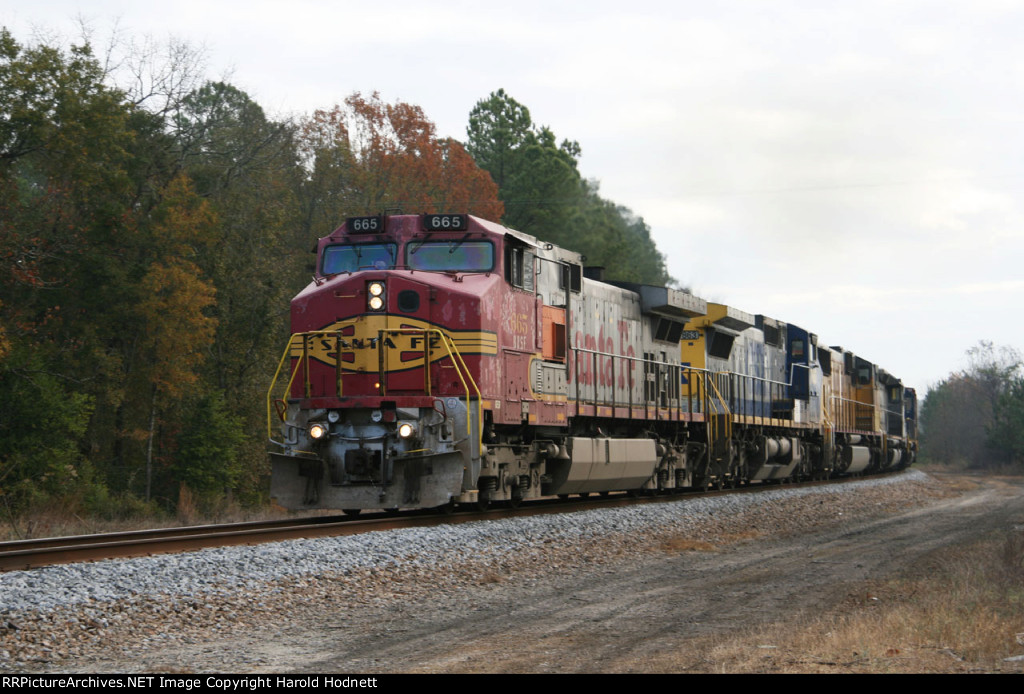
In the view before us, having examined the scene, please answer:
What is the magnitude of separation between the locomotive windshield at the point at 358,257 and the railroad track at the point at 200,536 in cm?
352

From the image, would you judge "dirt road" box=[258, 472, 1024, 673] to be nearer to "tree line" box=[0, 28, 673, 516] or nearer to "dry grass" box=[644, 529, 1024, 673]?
"dry grass" box=[644, 529, 1024, 673]

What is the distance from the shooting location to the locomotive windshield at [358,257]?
15.4m

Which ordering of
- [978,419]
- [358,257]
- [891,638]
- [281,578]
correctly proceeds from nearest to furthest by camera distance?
[891,638]
[281,578]
[358,257]
[978,419]

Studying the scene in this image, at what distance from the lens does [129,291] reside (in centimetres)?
2795

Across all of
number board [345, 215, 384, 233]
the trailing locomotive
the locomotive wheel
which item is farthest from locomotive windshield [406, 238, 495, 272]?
the locomotive wheel

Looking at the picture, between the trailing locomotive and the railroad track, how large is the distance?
1.19 ft

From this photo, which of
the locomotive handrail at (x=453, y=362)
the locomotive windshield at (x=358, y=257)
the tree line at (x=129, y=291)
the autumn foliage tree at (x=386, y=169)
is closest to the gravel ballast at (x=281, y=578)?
the locomotive handrail at (x=453, y=362)

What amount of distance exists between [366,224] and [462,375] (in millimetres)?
2976

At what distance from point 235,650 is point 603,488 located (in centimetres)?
1168

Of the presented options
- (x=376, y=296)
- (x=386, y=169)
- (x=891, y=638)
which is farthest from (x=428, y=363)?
(x=386, y=169)

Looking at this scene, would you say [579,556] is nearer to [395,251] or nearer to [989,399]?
[395,251]

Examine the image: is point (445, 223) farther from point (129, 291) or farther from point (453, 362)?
point (129, 291)

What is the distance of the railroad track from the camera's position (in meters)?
10.4

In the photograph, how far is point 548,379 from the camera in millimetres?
16844
